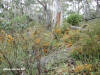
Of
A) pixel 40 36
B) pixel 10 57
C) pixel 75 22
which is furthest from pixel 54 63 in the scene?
pixel 75 22

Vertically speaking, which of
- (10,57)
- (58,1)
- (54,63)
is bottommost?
(54,63)

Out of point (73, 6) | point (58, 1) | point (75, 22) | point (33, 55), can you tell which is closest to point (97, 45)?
point (33, 55)

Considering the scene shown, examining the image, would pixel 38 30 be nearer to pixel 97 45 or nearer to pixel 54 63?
pixel 54 63

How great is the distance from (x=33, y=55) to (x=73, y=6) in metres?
25.0

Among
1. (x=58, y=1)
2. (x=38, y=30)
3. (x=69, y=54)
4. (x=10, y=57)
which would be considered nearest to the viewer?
(x=10, y=57)

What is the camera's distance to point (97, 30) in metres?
3.04

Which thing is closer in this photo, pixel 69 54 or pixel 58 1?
pixel 69 54

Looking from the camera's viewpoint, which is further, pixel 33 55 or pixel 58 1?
pixel 58 1

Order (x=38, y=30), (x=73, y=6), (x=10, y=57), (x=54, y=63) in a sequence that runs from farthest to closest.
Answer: (x=73, y=6) < (x=54, y=63) < (x=38, y=30) < (x=10, y=57)

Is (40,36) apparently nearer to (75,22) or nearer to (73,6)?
(75,22)

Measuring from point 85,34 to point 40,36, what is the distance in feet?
4.59

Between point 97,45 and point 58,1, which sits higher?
point 58,1

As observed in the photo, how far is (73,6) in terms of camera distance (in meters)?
25.4

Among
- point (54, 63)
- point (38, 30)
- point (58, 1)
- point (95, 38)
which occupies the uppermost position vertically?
point (58, 1)
